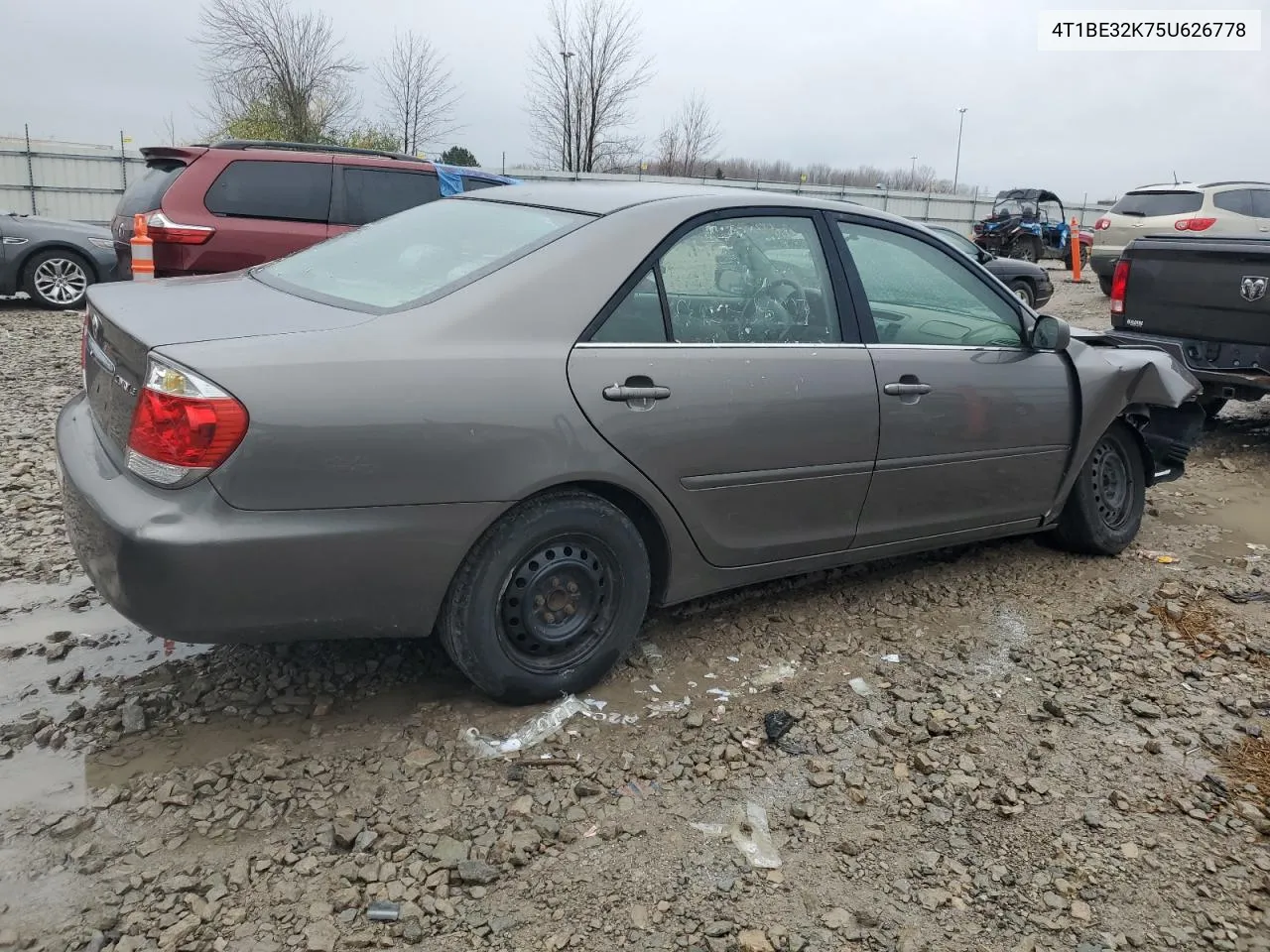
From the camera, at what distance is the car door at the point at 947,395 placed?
12.1 feet

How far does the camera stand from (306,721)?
119 inches

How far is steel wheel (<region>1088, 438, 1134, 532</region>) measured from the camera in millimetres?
4727

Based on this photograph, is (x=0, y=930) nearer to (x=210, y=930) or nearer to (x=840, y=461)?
(x=210, y=930)

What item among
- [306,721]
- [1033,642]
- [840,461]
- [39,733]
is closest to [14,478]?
[39,733]

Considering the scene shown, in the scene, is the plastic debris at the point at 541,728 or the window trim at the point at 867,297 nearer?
the plastic debris at the point at 541,728

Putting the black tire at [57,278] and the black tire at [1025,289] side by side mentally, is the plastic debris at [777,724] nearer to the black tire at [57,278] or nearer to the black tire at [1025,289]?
the black tire at [57,278]

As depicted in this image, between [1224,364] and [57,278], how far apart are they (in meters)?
10.9

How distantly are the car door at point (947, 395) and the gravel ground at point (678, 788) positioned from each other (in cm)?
48

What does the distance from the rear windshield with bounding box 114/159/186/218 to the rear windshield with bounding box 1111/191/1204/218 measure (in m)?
12.7

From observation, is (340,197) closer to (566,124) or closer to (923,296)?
(923,296)

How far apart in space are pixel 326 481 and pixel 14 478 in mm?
3371

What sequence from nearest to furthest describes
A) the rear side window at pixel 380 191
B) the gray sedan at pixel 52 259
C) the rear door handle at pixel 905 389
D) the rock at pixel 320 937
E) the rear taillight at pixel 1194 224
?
the rock at pixel 320 937 < the rear door handle at pixel 905 389 < the rear side window at pixel 380 191 < the gray sedan at pixel 52 259 < the rear taillight at pixel 1194 224

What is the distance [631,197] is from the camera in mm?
3389

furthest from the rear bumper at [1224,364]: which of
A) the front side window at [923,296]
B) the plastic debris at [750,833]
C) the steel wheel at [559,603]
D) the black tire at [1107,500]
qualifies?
the plastic debris at [750,833]
